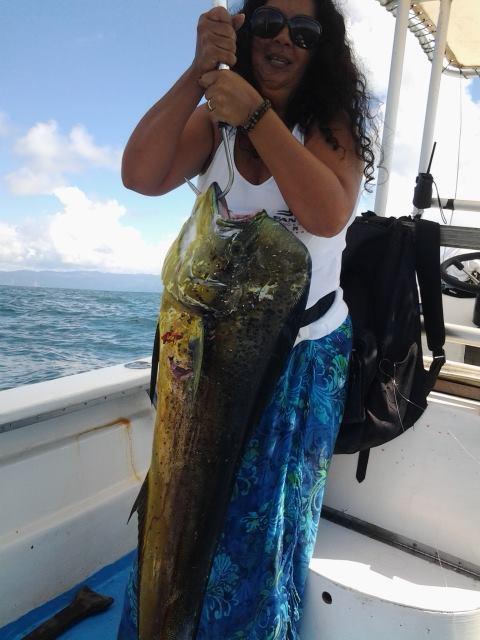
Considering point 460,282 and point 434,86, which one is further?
point 434,86

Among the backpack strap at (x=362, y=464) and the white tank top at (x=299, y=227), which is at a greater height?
the white tank top at (x=299, y=227)

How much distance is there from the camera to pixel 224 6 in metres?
1.29

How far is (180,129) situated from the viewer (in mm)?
1397

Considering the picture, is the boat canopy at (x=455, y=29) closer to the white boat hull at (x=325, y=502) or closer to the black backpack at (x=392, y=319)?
the black backpack at (x=392, y=319)

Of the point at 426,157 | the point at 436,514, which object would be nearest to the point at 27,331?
the point at 426,157

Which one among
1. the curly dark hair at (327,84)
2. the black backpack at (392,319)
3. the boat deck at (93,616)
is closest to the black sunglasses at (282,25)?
the curly dark hair at (327,84)

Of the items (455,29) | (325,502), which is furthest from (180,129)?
(455,29)

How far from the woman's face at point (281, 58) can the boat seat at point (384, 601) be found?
5.66ft

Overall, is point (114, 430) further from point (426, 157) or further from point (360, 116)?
point (426, 157)

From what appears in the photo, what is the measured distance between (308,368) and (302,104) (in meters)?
0.83

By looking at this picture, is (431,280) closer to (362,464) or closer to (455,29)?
(362,464)

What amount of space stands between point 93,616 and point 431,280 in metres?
2.17

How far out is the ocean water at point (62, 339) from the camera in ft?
28.5

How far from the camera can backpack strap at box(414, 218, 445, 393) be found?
84.7 inches
